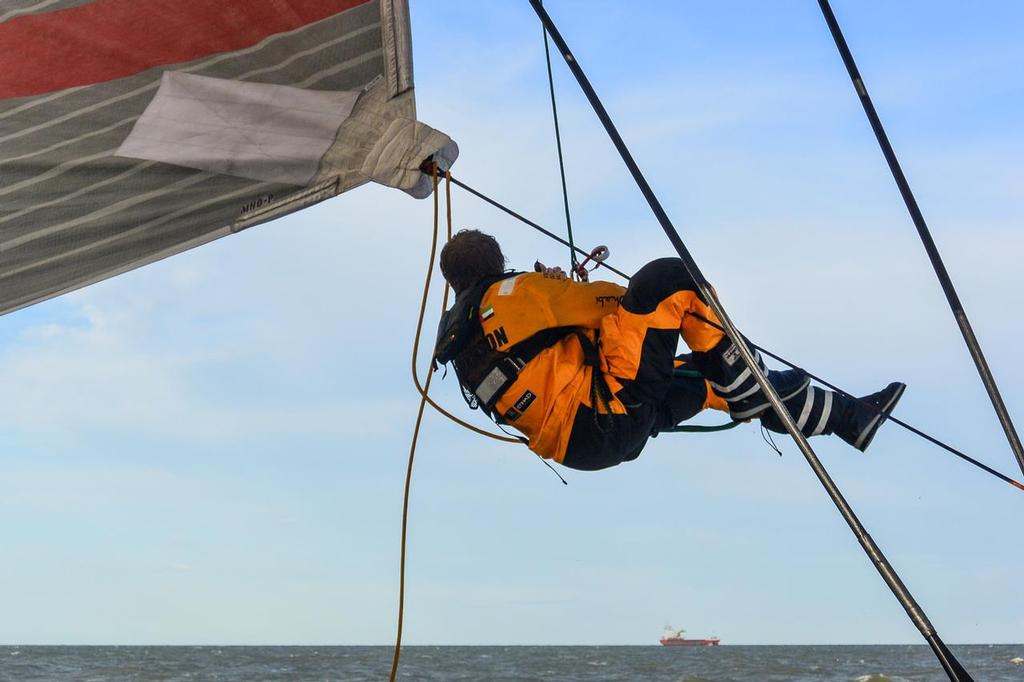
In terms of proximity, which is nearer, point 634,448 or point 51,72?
point 51,72

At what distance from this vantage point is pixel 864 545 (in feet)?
7.96

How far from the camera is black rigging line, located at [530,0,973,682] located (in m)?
2.32

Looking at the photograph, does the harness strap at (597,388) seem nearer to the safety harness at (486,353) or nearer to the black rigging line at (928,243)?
the safety harness at (486,353)

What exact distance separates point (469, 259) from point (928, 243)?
58.6 inches

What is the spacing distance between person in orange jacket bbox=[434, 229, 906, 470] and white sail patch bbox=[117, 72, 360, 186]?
69cm

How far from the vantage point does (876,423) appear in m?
3.56

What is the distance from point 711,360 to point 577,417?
0.43 metres

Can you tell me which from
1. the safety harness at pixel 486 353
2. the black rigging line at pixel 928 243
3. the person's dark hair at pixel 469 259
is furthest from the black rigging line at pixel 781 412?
the person's dark hair at pixel 469 259

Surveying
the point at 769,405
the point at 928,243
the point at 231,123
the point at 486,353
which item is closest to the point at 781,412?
the point at 928,243

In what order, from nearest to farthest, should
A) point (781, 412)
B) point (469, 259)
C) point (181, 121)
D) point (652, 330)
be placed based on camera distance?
point (781, 412) → point (652, 330) → point (181, 121) → point (469, 259)

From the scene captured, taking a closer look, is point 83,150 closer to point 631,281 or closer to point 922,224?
point 631,281

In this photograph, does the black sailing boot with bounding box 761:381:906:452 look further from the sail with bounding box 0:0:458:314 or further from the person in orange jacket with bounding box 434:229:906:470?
the sail with bounding box 0:0:458:314

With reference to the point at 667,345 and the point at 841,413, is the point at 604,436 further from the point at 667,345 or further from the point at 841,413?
the point at 841,413

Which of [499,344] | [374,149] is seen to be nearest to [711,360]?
[499,344]
